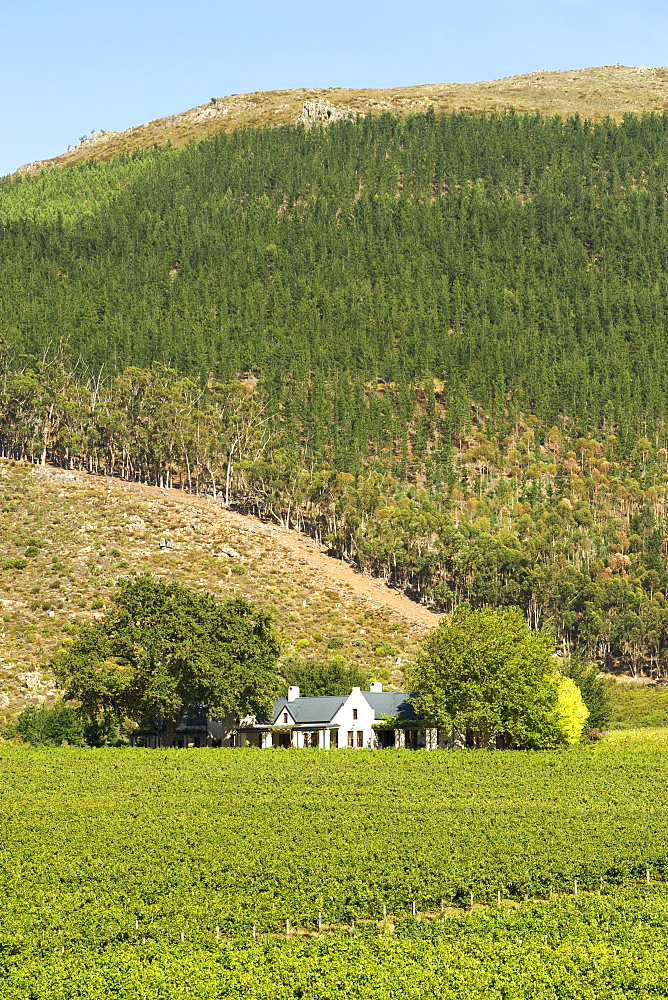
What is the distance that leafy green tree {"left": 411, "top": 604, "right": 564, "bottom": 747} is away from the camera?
315 ft

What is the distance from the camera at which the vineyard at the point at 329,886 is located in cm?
3052

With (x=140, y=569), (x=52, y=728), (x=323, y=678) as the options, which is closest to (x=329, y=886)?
(x=52, y=728)

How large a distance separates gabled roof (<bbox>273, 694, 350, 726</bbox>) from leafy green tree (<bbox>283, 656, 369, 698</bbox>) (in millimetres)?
8893

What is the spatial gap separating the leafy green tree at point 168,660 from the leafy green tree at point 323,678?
13364 mm

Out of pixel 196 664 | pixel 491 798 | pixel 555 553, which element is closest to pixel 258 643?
pixel 196 664

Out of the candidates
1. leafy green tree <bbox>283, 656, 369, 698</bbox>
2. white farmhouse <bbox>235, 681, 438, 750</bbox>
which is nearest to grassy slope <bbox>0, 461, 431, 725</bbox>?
leafy green tree <bbox>283, 656, 369, 698</bbox>

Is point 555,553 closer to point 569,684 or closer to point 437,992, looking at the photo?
point 569,684

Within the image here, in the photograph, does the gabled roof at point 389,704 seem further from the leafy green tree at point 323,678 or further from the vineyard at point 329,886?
the vineyard at point 329,886

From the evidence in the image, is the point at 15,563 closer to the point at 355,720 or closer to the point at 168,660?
the point at 168,660

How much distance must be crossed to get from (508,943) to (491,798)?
98.9 ft

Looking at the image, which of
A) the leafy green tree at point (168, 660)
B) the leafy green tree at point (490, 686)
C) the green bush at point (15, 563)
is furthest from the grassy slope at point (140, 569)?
the leafy green tree at point (490, 686)

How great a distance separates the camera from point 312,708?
104m

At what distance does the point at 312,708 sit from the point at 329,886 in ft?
211

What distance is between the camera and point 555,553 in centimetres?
17175
